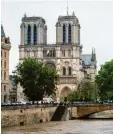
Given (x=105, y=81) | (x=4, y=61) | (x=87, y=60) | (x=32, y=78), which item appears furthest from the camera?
(x=87, y=60)

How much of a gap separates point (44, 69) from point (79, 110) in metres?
9.48

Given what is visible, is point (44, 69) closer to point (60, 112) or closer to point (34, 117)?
point (60, 112)

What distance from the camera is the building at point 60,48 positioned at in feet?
477

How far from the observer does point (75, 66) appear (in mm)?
145500

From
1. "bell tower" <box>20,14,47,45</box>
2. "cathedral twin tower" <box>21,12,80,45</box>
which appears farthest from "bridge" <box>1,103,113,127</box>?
"bell tower" <box>20,14,47,45</box>

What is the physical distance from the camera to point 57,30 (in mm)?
145375

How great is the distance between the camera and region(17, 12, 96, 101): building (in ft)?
477

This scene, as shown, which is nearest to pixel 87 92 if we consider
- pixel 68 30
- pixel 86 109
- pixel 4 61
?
pixel 68 30

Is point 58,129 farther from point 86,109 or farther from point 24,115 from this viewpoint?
point 86,109

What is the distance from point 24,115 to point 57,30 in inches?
3449

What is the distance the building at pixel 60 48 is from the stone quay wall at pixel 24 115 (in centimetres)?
7137

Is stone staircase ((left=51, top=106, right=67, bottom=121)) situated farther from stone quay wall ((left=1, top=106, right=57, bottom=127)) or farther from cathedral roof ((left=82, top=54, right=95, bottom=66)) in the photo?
cathedral roof ((left=82, top=54, right=95, bottom=66))

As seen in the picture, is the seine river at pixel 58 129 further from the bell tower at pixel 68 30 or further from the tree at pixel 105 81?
the bell tower at pixel 68 30

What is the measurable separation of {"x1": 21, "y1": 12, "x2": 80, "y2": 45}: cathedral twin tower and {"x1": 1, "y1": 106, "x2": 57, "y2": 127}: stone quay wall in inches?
2854
